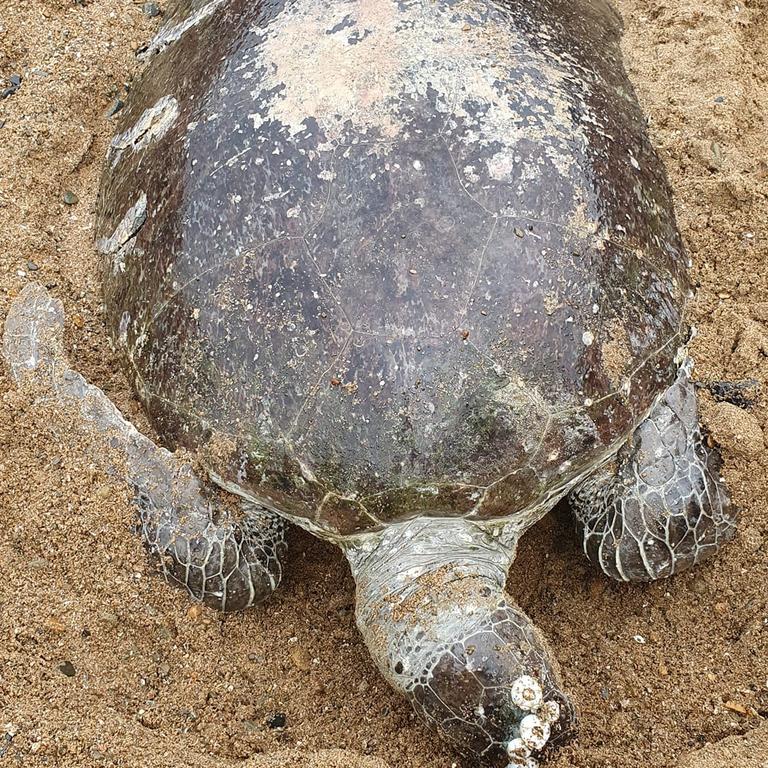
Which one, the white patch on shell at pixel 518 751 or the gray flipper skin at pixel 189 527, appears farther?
the gray flipper skin at pixel 189 527

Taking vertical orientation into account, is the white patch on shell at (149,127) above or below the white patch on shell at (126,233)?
above

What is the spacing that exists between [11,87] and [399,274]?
8.52 feet

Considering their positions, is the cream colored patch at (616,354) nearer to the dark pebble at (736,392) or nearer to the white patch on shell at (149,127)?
the dark pebble at (736,392)

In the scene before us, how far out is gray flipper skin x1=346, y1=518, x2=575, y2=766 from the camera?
7.33ft

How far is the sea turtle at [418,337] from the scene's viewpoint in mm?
2389

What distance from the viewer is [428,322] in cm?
238

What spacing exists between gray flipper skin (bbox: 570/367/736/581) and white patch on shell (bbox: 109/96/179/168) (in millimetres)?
1939

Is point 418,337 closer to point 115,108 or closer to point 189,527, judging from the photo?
point 189,527

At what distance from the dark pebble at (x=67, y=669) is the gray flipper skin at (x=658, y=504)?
172 centimetres

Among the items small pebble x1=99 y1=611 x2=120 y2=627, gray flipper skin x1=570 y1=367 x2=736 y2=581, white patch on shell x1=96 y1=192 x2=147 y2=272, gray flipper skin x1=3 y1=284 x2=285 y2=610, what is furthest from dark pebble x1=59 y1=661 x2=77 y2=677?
gray flipper skin x1=570 y1=367 x2=736 y2=581

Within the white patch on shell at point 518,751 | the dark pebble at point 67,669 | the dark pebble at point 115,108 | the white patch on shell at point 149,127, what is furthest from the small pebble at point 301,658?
the dark pebble at point 115,108

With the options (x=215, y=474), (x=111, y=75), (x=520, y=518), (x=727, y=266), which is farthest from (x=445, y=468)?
(x=111, y=75)

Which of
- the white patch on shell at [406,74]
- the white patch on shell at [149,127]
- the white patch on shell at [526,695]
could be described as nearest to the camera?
the white patch on shell at [526,695]

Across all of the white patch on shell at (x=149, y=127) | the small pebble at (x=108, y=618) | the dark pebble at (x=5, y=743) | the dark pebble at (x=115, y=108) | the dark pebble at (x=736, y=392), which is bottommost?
the dark pebble at (x=736, y=392)
